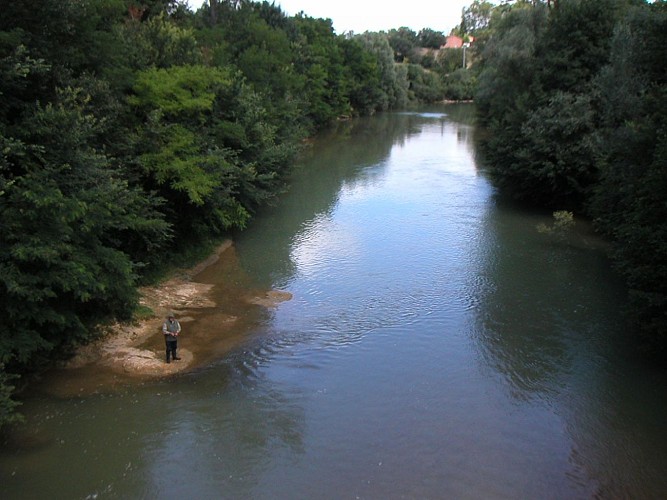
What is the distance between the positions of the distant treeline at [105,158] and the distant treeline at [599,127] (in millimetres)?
12925

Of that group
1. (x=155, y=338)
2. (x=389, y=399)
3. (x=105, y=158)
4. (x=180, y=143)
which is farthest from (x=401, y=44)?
(x=389, y=399)

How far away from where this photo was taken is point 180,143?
797 inches

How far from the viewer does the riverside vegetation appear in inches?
470

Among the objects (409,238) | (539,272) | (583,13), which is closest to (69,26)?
(409,238)

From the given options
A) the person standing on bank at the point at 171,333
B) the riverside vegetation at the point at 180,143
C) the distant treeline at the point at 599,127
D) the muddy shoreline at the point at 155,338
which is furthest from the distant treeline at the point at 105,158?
the distant treeline at the point at 599,127

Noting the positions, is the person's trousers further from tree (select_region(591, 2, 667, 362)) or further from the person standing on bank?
tree (select_region(591, 2, 667, 362))

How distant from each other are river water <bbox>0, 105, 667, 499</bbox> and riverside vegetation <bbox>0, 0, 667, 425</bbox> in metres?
1.75

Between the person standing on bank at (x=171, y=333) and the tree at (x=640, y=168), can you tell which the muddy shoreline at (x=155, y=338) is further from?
the tree at (x=640, y=168)

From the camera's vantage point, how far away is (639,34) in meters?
22.3

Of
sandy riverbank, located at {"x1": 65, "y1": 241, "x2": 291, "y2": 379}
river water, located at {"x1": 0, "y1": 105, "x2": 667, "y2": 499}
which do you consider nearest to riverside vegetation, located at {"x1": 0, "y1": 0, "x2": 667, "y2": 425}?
sandy riverbank, located at {"x1": 65, "y1": 241, "x2": 291, "y2": 379}

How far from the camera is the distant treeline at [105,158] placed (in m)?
11.5

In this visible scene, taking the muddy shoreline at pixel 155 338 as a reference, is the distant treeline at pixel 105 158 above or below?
above

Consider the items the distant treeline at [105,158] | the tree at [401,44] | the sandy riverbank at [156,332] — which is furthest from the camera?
the tree at [401,44]

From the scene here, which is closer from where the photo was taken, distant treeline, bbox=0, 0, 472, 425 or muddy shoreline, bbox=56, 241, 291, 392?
distant treeline, bbox=0, 0, 472, 425
